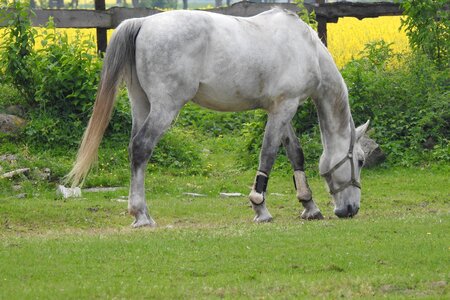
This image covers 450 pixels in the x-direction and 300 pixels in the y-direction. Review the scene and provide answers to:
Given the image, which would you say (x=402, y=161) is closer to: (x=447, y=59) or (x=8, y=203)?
(x=447, y=59)

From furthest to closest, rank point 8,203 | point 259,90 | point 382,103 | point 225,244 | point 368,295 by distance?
point 382,103, point 8,203, point 259,90, point 225,244, point 368,295

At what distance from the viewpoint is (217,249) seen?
9656 millimetres

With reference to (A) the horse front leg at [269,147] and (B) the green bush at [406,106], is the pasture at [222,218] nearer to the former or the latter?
(B) the green bush at [406,106]

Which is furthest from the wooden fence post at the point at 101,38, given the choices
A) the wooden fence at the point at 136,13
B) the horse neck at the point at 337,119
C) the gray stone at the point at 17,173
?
the horse neck at the point at 337,119

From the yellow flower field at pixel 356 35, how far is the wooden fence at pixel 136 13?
306 cm

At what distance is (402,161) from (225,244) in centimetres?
747

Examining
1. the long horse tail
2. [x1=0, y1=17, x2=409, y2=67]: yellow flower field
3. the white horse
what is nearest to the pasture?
the white horse

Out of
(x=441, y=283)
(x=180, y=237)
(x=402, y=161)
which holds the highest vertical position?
(x=441, y=283)

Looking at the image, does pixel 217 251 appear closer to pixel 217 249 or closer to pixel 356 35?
pixel 217 249

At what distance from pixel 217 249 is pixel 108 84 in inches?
105

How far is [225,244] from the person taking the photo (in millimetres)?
9898

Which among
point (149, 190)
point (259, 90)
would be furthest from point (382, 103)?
point (259, 90)

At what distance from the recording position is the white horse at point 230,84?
37.5 ft

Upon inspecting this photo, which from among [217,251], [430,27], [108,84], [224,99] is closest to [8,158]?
[108,84]
